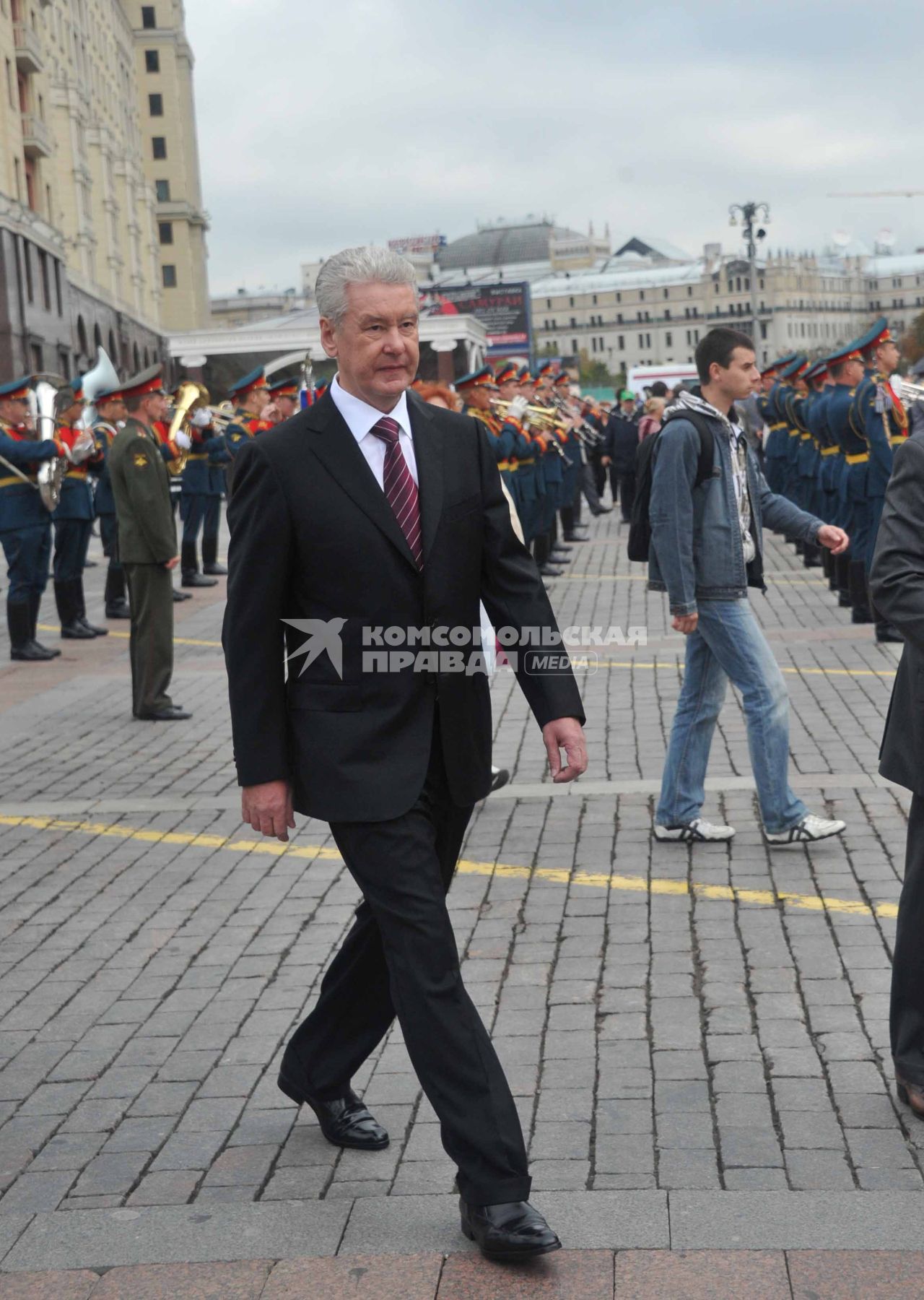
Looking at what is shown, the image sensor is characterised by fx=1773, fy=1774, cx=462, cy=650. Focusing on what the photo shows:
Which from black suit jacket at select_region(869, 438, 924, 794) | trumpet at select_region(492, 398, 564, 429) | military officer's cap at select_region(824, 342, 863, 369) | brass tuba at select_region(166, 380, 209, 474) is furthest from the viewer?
trumpet at select_region(492, 398, 564, 429)

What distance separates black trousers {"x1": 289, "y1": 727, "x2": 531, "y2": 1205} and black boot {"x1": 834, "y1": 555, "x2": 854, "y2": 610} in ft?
37.1

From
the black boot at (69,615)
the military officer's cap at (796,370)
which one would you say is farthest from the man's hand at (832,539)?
the military officer's cap at (796,370)

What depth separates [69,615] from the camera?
14852mm

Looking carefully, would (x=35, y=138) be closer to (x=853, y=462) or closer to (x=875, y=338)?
(x=853, y=462)

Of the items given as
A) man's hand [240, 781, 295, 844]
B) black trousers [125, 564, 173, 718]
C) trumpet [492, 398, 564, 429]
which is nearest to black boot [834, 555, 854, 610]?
trumpet [492, 398, 564, 429]

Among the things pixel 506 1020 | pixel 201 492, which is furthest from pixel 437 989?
pixel 201 492

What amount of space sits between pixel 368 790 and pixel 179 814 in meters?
4.44

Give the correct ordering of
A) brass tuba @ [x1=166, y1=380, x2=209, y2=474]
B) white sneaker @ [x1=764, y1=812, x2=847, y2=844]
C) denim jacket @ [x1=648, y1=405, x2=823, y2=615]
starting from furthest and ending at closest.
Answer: brass tuba @ [x1=166, y1=380, x2=209, y2=474]
white sneaker @ [x1=764, y1=812, x2=847, y2=844]
denim jacket @ [x1=648, y1=405, x2=823, y2=615]

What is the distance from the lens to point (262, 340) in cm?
6894

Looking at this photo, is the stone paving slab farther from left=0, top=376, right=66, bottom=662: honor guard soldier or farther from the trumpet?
the trumpet

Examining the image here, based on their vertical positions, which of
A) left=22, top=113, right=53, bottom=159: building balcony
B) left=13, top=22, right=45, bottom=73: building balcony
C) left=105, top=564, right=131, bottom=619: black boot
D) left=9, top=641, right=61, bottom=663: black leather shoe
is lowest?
left=9, top=641, right=61, bottom=663: black leather shoe

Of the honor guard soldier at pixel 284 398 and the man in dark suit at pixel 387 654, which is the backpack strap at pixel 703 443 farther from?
the honor guard soldier at pixel 284 398

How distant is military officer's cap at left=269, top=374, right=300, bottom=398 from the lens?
57.1 ft

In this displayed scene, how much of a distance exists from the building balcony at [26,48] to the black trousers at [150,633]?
1972 inches
